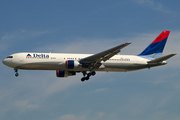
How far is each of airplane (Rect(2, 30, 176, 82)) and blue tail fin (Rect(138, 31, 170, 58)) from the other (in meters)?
1.80

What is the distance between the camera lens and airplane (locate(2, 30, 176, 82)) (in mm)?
45156

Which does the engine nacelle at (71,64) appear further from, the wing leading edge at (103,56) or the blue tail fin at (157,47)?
the blue tail fin at (157,47)

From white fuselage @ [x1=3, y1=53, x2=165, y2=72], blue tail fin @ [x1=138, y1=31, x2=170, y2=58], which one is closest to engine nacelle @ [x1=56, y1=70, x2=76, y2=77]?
white fuselage @ [x1=3, y1=53, x2=165, y2=72]

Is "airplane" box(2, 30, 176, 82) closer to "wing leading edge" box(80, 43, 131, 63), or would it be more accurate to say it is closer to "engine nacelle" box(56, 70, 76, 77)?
"wing leading edge" box(80, 43, 131, 63)

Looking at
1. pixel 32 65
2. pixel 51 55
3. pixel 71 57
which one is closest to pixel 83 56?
pixel 71 57

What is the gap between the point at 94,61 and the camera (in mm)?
46469

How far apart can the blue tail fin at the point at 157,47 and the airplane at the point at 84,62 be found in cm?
180

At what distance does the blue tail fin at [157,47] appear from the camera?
52225 millimetres

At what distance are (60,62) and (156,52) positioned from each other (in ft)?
58.3

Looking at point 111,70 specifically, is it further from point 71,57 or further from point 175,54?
point 175,54

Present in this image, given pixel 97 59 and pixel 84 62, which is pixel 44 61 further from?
pixel 97 59

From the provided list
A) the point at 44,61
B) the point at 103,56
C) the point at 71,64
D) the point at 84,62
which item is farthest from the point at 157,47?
the point at 44,61

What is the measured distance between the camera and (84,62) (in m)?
46.3

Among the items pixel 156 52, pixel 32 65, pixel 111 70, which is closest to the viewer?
pixel 32 65
